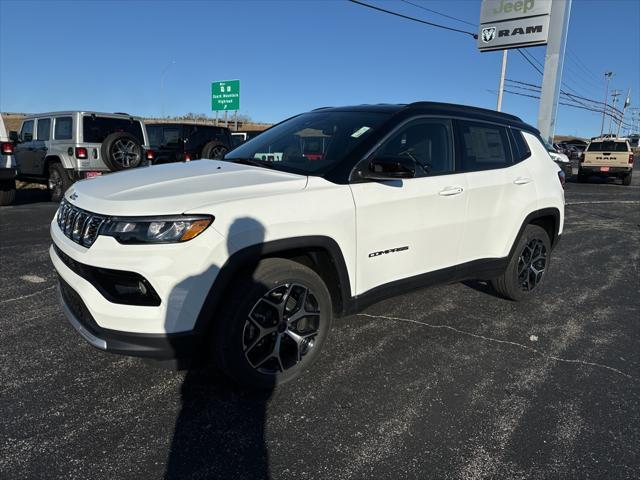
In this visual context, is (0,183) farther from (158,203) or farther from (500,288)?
(500,288)

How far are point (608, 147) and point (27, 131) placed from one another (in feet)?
68.1

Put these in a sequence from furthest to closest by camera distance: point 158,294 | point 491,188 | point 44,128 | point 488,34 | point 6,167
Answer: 1. point 488,34
2. point 44,128
3. point 6,167
4. point 491,188
5. point 158,294

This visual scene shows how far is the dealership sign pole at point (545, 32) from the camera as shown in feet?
69.3

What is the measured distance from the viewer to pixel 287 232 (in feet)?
8.55

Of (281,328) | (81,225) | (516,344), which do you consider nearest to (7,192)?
(81,225)

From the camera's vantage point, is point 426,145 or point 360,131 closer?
point 360,131

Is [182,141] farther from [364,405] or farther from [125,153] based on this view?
[364,405]

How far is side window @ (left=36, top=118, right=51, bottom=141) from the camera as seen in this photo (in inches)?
389

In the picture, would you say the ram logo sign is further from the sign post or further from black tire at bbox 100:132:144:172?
black tire at bbox 100:132:144:172

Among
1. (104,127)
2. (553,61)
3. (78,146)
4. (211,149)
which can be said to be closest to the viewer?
(78,146)

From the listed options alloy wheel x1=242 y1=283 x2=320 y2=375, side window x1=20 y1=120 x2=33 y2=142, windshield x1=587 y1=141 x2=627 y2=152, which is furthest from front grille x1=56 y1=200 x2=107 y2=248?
windshield x1=587 y1=141 x2=627 y2=152

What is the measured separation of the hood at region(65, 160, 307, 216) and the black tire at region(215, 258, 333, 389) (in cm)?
46

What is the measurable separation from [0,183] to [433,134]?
8.98 m

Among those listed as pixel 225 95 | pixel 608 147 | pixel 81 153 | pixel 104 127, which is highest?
pixel 225 95
